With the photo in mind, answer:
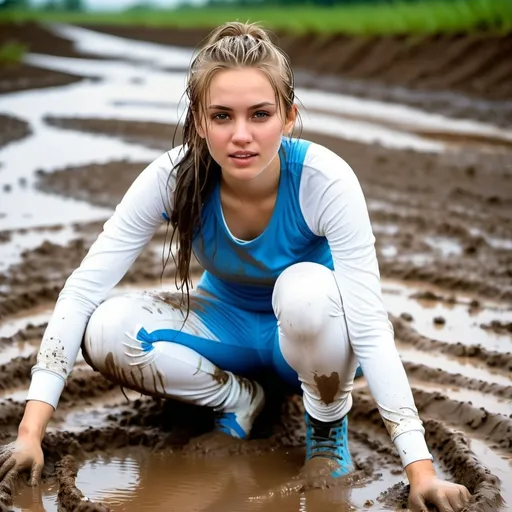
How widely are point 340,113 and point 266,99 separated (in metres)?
8.61

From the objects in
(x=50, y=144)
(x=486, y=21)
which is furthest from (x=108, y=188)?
(x=486, y=21)

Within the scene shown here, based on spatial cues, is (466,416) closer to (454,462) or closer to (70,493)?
(454,462)

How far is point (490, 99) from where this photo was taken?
39.1 feet

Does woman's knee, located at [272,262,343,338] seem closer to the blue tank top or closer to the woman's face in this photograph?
the blue tank top

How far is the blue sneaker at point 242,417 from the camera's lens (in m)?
3.17

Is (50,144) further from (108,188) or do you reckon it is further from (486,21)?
(486,21)

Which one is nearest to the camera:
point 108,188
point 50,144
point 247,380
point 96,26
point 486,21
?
point 247,380

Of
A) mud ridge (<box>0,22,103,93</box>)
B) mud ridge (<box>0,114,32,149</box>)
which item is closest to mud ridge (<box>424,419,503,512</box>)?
mud ridge (<box>0,114,32,149</box>)

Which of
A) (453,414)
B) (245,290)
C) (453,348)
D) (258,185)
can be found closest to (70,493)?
(245,290)

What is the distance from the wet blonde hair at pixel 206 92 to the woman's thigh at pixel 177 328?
0.70 feet

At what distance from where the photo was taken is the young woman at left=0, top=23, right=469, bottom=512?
2.77m

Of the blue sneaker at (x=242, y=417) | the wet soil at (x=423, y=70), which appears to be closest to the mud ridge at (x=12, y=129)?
the wet soil at (x=423, y=70)

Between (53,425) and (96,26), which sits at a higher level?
(53,425)

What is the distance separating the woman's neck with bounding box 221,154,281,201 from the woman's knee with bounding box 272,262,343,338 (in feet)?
0.89
